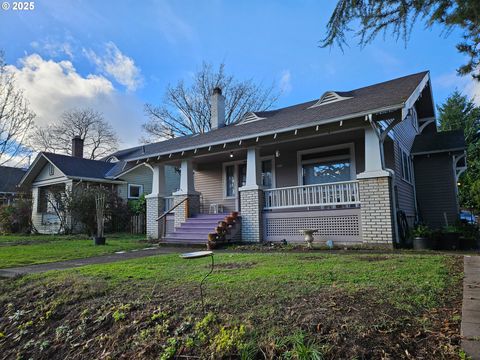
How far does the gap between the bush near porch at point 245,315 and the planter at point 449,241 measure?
357 centimetres

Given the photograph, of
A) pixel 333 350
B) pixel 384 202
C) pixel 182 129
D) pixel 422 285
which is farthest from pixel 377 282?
pixel 182 129

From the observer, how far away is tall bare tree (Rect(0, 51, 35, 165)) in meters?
15.5

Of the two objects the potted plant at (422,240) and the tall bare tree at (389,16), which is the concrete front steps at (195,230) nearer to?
the potted plant at (422,240)

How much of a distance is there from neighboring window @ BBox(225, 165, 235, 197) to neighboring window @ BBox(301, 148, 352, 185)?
10.4ft

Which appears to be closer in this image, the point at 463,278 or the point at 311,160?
the point at 463,278

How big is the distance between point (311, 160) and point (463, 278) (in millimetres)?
7494

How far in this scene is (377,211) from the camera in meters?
7.46

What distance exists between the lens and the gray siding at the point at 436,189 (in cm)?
1102

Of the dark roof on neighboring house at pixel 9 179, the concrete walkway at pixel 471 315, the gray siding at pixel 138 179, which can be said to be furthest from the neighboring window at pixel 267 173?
the dark roof on neighboring house at pixel 9 179

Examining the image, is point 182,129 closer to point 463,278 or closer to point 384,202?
point 384,202

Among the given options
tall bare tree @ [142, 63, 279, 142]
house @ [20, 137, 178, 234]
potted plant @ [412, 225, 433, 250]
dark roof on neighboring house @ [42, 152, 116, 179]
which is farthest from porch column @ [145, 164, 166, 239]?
tall bare tree @ [142, 63, 279, 142]

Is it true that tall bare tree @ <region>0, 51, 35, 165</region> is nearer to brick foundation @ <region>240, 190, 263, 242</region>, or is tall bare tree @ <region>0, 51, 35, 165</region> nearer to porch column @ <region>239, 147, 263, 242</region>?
porch column @ <region>239, 147, 263, 242</region>

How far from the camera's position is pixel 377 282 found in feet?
10.8

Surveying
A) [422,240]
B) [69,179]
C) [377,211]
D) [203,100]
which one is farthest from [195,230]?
[203,100]
